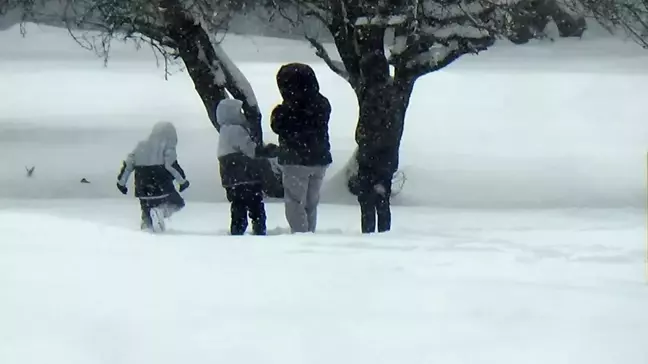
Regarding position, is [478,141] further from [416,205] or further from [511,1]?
[511,1]

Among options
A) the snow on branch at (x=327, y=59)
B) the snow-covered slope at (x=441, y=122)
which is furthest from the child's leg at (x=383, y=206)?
the snow-covered slope at (x=441, y=122)

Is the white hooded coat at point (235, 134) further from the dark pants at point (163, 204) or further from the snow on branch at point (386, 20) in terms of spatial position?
the snow on branch at point (386, 20)

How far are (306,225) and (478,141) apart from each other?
35.8 feet

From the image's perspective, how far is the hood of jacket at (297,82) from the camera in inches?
271

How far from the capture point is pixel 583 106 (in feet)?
74.0

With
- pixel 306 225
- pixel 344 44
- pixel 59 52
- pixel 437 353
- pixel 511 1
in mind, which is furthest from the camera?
pixel 59 52

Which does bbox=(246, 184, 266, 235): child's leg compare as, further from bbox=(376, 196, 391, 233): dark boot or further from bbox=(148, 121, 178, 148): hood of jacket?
bbox=(376, 196, 391, 233): dark boot

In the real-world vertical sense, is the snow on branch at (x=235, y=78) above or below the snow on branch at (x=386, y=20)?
below

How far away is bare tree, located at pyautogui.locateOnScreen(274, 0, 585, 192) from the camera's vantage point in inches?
345

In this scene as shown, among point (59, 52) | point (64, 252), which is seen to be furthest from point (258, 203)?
point (59, 52)

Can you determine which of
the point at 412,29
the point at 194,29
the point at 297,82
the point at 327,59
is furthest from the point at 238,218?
the point at 327,59

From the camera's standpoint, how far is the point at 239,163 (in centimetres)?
739

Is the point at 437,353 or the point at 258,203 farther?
the point at 258,203

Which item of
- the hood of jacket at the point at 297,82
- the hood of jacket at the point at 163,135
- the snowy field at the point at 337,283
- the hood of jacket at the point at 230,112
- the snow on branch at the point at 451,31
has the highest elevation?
the snow on branch at the point at 451,31
